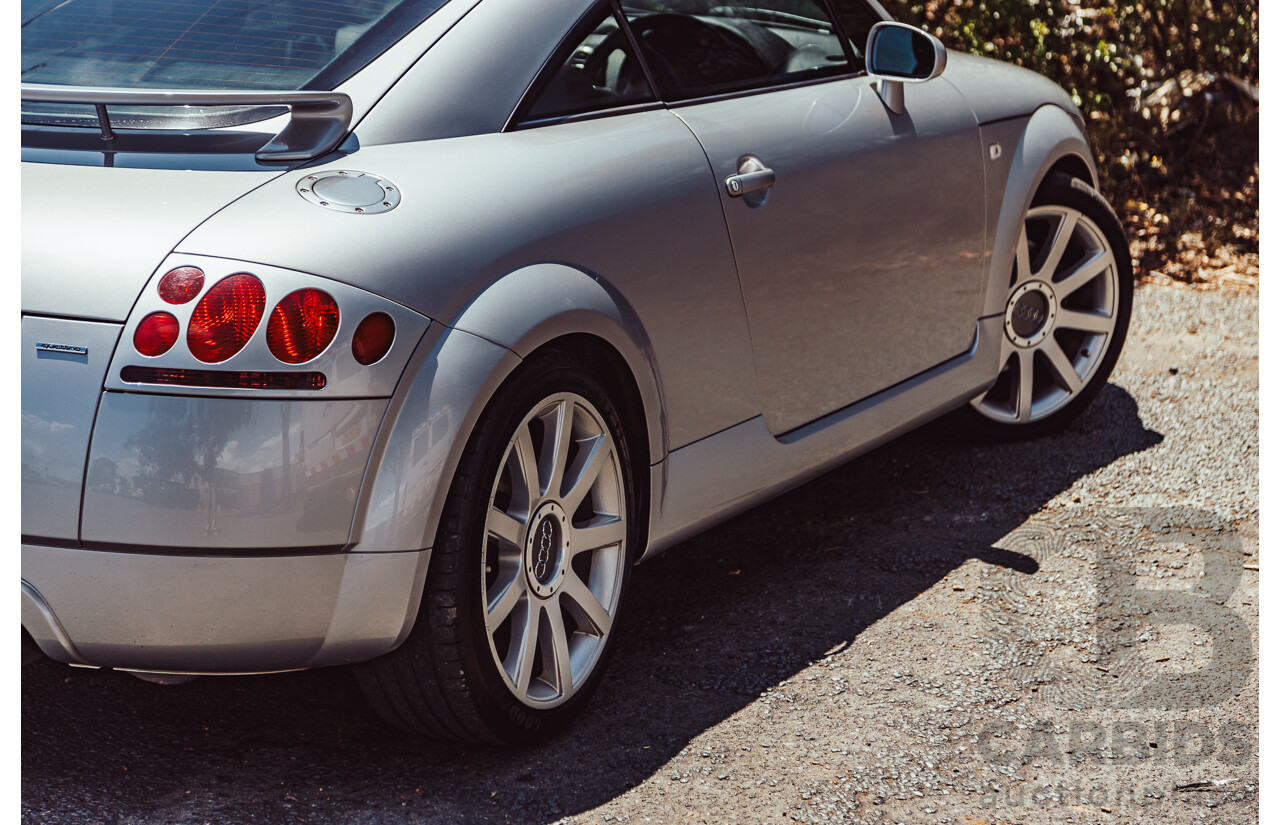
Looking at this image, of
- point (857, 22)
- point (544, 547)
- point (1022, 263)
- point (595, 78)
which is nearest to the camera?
point (544, 547)

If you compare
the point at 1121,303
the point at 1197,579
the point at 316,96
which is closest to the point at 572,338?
the point at 316,96

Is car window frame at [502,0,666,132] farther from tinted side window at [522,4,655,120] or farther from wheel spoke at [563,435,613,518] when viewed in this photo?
wheel spoke at [563,435,613,518]

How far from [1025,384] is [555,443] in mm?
2493

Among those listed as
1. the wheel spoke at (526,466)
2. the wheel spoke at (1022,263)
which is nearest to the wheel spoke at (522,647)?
the wheel spoke at (526,466)

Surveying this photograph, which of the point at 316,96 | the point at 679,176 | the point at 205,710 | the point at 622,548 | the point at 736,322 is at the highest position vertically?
the point at 316,96

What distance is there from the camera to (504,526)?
2.80m

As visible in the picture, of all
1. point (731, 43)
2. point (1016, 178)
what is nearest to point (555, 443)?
point (731, 43)

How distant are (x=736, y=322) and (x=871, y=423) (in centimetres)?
81

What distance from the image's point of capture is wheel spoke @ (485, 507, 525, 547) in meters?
2.77

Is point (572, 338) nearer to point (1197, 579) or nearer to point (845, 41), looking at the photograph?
point (845, 41)

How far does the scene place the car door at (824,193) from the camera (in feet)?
11.1

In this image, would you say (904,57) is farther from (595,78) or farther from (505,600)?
(505,600)
